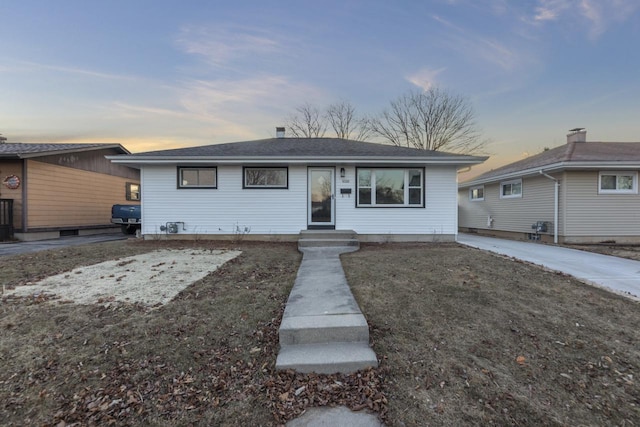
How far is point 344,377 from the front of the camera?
8.01ft

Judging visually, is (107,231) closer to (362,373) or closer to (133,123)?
(133,123)

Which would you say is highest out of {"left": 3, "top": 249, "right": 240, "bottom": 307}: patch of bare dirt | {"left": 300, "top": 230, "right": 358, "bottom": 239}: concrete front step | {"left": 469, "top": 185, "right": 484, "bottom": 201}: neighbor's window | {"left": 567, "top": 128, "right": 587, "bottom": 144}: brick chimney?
{"left": 567, "top": 128, "right": 587, "bottom": 144}: brick chimney

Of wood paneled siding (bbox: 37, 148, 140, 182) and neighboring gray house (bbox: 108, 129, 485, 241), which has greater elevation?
wood paneled siding (bbox: 37, 148, 140, 182)

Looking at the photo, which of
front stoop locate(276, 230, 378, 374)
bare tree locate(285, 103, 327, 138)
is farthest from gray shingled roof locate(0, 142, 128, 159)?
bare tree locate(285, 103, 327, 138)

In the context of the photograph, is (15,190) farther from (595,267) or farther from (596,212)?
(596,212)

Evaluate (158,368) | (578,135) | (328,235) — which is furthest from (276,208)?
(578,135)

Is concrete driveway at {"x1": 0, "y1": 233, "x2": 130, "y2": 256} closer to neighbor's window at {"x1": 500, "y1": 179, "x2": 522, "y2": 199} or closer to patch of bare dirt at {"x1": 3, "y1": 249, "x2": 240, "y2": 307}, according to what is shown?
patch of bare dirt at {"x1": 3, "y1": 249, "x2": 240, "y2": 307}

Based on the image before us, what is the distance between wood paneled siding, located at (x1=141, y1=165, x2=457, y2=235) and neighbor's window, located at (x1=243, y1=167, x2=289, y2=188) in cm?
17

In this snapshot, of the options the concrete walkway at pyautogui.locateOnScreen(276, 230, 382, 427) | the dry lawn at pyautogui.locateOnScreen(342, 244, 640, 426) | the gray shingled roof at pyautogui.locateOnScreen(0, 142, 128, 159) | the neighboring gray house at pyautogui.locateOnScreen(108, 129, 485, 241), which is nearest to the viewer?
the concrete walkway at pyautogui.locateOnScreen(276, 230, 382, 427)

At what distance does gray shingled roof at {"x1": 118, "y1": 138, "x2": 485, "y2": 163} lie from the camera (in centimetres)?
900

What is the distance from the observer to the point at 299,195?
31.5 ft

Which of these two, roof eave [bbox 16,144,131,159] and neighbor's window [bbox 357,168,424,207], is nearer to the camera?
neighbor's window [bbox 357,168,424,207]

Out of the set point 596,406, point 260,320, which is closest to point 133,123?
point 260,320

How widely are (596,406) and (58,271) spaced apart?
311 inches
